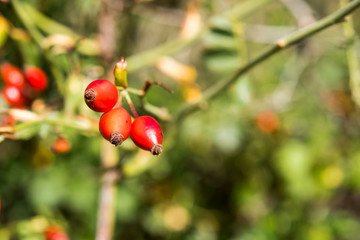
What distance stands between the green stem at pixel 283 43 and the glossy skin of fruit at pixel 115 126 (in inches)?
17.0

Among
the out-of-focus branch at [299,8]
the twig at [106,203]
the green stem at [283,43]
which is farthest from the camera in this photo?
the out-of-focus branch at [299,8]

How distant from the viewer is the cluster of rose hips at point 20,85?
124cm

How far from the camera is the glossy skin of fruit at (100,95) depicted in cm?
73

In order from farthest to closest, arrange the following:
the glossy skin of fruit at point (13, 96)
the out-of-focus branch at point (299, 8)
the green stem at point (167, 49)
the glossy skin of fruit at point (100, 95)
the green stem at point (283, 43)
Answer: the out-of-focus branch at point (299, 8) < the green stem at point (167, 49) < the glossy skin of fruit at point (13, 96) < the green stem at point (283, 43) < the glossy skin of fruit at point (100, 95)

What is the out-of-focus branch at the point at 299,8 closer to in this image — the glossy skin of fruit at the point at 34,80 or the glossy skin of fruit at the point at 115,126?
the glossy skin of fruit at the point at 34,80

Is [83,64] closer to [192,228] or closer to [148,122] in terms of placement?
[148,122]

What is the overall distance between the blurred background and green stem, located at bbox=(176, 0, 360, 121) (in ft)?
0.14

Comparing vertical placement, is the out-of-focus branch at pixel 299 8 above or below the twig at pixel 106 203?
above

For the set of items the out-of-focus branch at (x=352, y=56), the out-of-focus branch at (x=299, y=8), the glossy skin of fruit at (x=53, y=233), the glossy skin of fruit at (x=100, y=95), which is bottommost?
the glossy skin of fruit at (x=100, y=95)

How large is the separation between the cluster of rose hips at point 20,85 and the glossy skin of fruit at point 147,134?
654mm

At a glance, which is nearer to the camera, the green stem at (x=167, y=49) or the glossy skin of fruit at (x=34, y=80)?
the glossy skin of fruit at (x=34, y=80)

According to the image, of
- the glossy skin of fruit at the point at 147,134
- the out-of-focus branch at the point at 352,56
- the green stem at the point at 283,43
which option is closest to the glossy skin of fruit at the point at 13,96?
the green stem at the point at 283,43

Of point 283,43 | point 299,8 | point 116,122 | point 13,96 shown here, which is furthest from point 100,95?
point 299,8

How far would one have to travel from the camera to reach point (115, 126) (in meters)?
0.74
